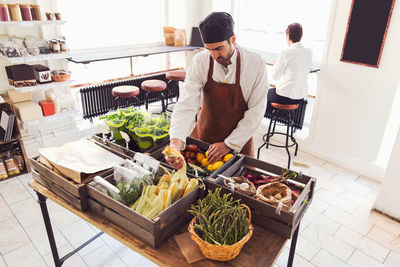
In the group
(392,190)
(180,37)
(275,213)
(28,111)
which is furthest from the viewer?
(180,37)

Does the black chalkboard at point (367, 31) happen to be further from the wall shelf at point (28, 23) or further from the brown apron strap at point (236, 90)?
the wall shelf at point (28, 23)

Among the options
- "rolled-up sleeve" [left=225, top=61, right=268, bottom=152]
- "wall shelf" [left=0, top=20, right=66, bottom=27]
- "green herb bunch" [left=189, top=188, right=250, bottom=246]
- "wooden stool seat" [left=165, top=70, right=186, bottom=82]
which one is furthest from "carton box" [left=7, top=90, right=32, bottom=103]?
"green herb bunch" [left=189, top=188, right=250, bottom=246]

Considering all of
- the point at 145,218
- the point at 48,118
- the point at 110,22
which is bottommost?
the point at 48,118

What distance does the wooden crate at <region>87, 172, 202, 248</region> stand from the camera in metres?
1.40

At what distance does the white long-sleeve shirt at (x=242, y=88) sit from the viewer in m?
2.30

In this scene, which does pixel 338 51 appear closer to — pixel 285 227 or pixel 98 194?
pixel 285 227

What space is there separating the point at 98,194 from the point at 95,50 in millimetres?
3983

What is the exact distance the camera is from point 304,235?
2898 mm

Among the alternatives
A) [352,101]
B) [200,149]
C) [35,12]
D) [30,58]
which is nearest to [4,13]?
[35,12]

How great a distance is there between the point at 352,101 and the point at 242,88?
7.41 feet

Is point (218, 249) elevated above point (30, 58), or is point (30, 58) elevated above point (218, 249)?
point (30, 58)

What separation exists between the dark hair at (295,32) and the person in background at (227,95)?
162 centimetres

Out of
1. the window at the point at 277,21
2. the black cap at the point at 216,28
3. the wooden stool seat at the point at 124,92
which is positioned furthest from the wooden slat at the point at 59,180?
the window at the point at 277,21

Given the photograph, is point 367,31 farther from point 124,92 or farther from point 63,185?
point 63,185
